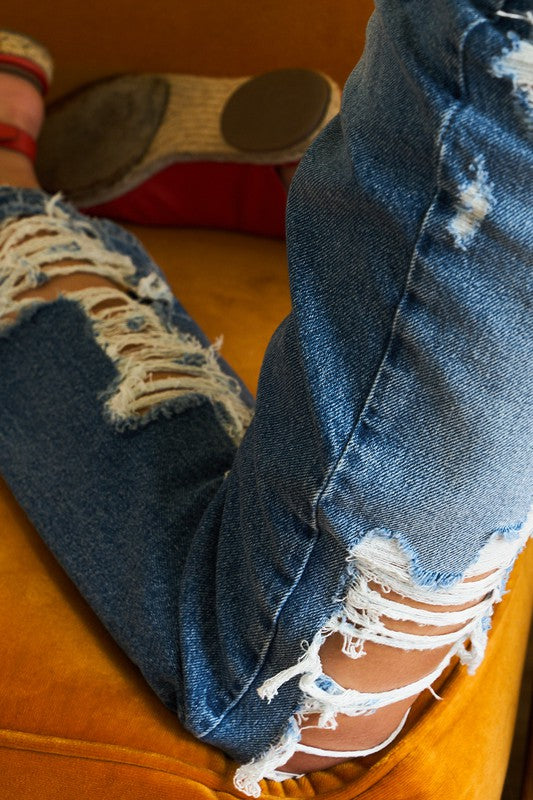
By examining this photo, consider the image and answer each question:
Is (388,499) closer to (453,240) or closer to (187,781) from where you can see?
(453,240)

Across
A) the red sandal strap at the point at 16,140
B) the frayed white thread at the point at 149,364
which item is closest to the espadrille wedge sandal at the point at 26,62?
the red sandal strap at the point at 16,140

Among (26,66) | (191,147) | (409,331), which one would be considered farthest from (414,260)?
(26,66)

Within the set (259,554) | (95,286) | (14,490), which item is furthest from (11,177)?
(259,554)

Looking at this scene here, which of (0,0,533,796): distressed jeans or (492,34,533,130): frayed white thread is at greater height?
(492,34,533,130): frayed white thread

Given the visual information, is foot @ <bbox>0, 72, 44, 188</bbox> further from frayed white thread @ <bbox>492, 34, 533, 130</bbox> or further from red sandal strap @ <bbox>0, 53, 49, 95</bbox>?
frayed white thread @ <bbox>492, 34, 533, 130</bbox>

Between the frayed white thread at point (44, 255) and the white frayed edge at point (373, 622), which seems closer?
the white frayed edge at point (373, 622)

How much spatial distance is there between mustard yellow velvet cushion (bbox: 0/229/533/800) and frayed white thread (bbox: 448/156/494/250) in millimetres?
323

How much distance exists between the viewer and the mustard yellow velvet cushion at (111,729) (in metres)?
0.46

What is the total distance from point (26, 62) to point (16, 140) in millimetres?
133

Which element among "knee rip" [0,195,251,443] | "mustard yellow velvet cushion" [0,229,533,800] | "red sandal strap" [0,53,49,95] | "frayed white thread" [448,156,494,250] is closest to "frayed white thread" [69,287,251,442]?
"knee rip" [0,195,251,443]

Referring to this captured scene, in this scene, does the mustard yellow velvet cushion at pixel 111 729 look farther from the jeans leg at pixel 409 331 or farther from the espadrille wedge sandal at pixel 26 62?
the espadrille wedge sandal at pixel 26 62

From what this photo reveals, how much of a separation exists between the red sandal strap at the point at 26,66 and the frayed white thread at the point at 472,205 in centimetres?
80

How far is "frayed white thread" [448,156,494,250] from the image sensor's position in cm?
27

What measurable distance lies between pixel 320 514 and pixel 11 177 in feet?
1.85
